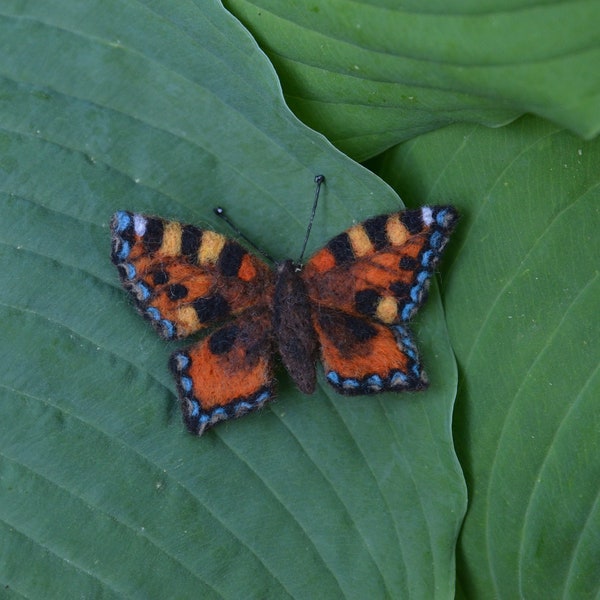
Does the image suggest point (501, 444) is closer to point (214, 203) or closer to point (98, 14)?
point (214, 203)

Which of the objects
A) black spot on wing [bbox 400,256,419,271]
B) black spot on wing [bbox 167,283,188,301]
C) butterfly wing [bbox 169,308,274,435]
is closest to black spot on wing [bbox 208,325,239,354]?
butterfly wing [bbox 169,308,274,435]

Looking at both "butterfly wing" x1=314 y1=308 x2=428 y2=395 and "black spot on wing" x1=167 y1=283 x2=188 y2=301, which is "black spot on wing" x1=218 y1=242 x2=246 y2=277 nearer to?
"black spot on wing" x1=167 y1=283 x2=188 y2=301

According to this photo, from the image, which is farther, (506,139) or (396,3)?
(506,139)

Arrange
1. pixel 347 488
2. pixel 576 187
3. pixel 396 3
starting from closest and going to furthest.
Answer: pixel 396 3
pixel 576 187
pixel 347 488

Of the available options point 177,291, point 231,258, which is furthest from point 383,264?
point 177,291

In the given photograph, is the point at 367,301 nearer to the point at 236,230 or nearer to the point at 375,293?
the point at 375,293

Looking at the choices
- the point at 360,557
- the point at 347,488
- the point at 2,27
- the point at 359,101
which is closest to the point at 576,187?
the point at 359,101
